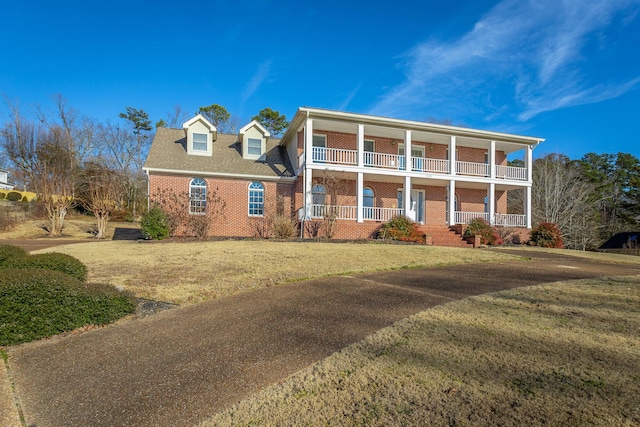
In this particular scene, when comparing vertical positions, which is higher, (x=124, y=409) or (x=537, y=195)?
(x=537, y=195)

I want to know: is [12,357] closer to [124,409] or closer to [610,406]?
[124,409]

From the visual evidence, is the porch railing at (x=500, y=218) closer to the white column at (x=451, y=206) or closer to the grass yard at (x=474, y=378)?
the white column at (x=451, y=206)

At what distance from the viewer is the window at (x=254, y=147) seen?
1952 cm

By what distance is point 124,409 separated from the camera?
2.68 m

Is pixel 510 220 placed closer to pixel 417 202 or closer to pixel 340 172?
pixel 417 202

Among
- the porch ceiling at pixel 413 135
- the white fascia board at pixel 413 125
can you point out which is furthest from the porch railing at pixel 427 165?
the white fascia board at pixel 413 125

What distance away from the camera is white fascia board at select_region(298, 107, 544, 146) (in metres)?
16.7

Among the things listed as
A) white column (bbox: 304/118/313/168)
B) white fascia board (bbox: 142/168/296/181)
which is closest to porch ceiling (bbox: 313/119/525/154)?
white column (bbox: 304/118/313/168)

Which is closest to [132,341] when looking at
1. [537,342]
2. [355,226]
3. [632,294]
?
[537,342]

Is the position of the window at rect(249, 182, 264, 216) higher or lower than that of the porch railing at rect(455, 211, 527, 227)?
higher

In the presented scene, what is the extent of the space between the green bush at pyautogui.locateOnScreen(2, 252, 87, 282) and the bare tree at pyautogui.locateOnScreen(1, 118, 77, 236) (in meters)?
16.6

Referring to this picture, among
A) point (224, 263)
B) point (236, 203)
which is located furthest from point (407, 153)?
point (224, 263)

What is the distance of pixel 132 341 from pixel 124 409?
159 cm

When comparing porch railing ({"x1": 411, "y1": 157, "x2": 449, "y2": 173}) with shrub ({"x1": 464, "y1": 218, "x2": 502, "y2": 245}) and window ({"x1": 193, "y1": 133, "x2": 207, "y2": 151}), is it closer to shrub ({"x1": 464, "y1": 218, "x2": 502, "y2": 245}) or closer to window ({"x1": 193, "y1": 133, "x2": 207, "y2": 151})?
shrub ({"x1": 464, "y1": 218, "x2": 502, "y2": 245})
